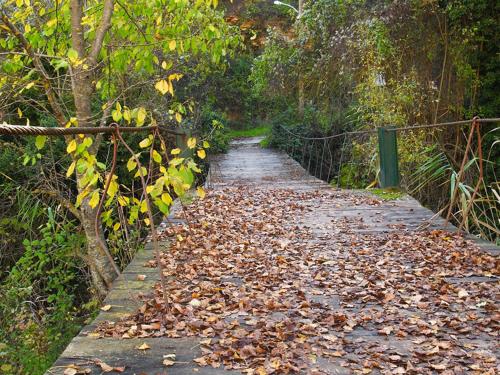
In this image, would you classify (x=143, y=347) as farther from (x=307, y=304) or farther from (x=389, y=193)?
(x=389, y=193)

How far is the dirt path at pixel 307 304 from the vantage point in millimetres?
2320

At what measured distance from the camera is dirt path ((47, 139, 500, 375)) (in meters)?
2.32

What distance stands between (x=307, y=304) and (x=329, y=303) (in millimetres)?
155

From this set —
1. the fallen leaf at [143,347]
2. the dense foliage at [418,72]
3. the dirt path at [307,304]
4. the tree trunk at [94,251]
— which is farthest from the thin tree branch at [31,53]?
the dense foliage at [418,72]

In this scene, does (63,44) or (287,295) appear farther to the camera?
(63,44)

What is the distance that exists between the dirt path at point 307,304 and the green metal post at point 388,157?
5.53 feet

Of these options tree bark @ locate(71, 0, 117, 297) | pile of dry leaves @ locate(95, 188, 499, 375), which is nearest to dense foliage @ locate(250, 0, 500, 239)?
pile of dry leaves @ locate(95, 188, 499, 375)

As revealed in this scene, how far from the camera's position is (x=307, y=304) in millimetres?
2986

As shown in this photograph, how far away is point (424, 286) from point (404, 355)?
3.28ft

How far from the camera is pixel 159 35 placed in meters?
5.27

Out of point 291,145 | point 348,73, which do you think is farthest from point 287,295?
point 291,145

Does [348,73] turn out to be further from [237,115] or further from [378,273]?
[237,115]

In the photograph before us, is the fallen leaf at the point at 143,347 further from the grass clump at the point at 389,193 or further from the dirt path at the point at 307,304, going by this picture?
the grass clump at the point at 389,193

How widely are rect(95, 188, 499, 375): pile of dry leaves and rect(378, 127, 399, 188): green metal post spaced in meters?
2.28
